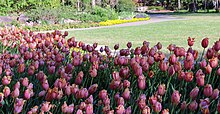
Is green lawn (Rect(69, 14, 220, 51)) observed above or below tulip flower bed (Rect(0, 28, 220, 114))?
below

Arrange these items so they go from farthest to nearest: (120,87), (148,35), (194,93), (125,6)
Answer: (125,6), (148,35), (120,87), (194,93)

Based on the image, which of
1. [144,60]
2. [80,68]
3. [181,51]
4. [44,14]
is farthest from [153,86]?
[44,14]

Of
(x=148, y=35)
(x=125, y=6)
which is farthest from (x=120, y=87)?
(x=125, y=6)

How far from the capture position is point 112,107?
2.32 metres

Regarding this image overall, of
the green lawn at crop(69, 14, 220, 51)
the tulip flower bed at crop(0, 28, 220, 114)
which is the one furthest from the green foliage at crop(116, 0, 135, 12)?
the tulip flower bed at crop(0, 28, 220, 114)

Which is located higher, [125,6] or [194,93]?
[125,6]

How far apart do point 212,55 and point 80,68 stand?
44.1 inches

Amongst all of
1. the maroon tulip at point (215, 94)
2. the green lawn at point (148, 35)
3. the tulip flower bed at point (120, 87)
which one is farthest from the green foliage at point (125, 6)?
the maroon tulip at point (215, 94)

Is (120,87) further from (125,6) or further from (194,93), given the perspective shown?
(125,6)

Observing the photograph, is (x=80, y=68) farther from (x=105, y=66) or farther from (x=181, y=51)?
(x=181, y=51)

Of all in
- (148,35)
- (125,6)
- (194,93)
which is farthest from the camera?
(125,6)

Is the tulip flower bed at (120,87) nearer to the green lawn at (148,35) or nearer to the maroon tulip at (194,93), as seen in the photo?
the maroon tulip at (194,93)

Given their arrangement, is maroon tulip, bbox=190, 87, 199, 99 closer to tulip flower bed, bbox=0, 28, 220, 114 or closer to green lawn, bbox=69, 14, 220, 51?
tulip flower bed, bbox=0, 28, 220, 114

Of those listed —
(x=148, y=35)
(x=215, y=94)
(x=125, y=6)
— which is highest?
(x=125, y=6)
